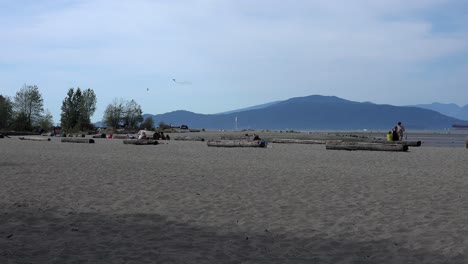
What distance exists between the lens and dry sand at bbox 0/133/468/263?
6402 mm

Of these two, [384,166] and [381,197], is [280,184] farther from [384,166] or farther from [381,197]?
[384,166]

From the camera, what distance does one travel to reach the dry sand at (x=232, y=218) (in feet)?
21.0

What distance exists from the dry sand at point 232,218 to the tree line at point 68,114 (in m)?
85.9

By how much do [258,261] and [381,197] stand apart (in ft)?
19.7

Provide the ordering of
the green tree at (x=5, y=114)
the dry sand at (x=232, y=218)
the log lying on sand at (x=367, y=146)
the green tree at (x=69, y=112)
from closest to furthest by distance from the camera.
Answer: the dry sand at (x=232, y=218), the log lying on sand at (x=367, y=146), the green tree at (x=5, y=114), the green tree at (x=69, y=112)

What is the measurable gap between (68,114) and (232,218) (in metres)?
116

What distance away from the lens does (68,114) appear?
117 m

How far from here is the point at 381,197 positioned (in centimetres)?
1108

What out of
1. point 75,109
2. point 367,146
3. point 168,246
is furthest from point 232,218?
point 75,109

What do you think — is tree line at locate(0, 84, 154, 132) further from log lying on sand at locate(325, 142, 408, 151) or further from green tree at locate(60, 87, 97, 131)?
log lying on sand at locate(325, 142, 408, 151)

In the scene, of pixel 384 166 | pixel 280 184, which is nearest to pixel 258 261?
pixel 280 184

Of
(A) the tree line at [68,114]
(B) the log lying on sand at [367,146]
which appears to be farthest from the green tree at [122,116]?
(B) the log lying on sand at [367,146]

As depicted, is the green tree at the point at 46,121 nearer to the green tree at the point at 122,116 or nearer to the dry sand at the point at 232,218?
the green tree at the point at 122,116

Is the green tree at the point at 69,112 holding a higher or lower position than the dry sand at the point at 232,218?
higher
